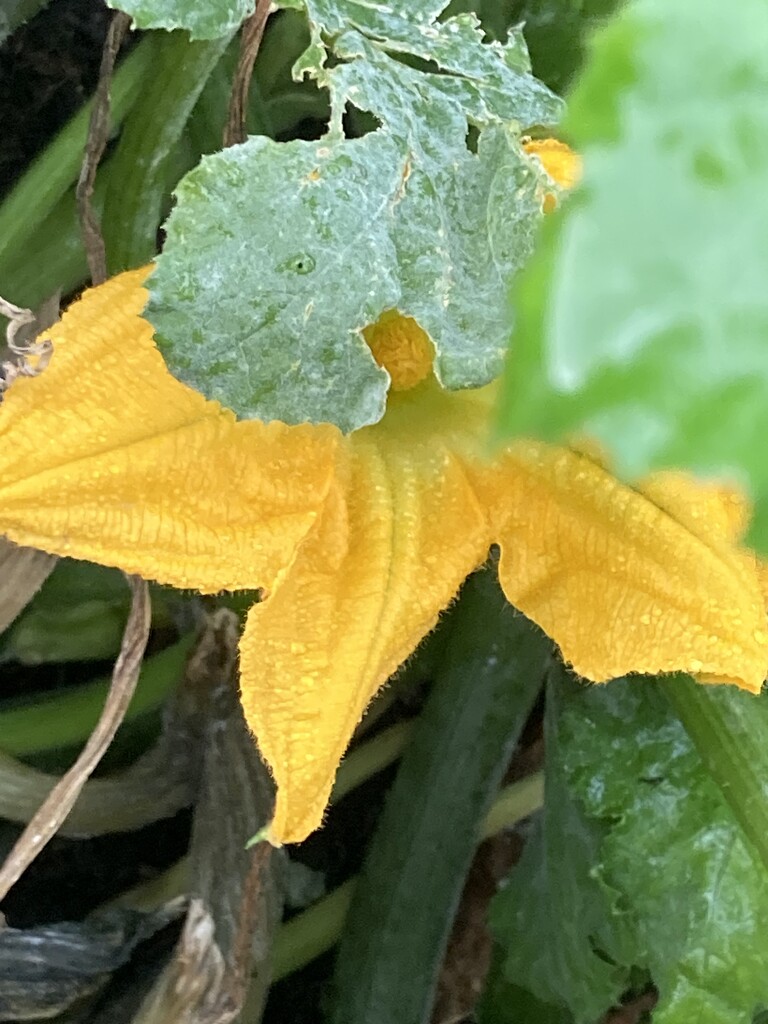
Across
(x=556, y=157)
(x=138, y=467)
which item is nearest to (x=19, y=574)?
(x=138, y=467)

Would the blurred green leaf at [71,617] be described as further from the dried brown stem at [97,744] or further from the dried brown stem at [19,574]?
the dried brown stem at [97,744]

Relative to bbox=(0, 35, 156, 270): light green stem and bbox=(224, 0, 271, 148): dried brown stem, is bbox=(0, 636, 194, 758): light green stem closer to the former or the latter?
bbox=(0, 35, 156, 270): light green stem

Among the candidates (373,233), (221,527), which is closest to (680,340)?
(373,233)

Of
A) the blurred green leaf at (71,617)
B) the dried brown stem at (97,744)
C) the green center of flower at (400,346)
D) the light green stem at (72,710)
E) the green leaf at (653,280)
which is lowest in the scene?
the light green stem at (72,710)

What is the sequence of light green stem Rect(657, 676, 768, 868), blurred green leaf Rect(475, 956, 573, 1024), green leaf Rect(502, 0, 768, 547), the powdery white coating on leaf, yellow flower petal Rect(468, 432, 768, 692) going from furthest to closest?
blurred green leaf Rect(475, 956, 573, 1024) < light green stem Rect(657, 676, 768, 868) < yellow flower petal Rect(468, 432, 768, 692) < the powdery white coating on leaf < green leaf Rect(502, 0, 768, 547)

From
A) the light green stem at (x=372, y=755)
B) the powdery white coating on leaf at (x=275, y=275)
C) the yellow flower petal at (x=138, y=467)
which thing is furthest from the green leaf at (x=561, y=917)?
the powdery white coating on leaf at (x=275, y=275)

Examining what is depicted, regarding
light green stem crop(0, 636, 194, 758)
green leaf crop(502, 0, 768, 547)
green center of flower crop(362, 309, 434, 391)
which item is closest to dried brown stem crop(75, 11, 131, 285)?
green center of flower crop(362, 309, 434, 391)

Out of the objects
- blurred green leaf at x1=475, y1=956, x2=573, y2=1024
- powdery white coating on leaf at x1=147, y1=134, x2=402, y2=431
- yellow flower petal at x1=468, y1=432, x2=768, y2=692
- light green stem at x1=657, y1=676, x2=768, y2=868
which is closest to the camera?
powdery white coating on leaf at x1=147, y1=134, x2=402, y2=431
